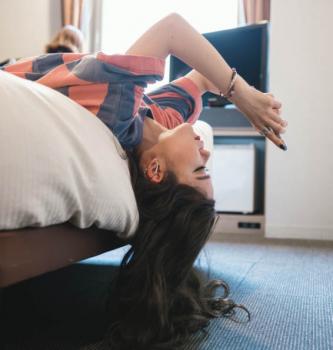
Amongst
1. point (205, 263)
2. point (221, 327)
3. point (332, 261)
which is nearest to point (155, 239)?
point (221, 327)

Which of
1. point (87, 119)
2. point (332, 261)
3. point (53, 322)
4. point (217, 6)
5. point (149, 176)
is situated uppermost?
point (217, 6)

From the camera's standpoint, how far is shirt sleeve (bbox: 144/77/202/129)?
1.23m

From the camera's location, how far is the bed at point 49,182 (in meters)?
0.49

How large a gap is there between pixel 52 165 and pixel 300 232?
2.06 m

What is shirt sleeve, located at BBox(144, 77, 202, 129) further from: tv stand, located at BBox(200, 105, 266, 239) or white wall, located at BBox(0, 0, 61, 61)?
white wall, located at BBox(0, 0, 61, 61)

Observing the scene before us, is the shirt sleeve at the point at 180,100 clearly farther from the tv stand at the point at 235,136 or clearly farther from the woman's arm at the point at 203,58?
the tv stand at the point at 235,136

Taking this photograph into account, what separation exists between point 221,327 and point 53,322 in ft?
1.11

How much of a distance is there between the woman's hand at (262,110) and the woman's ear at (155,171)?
1.10ft

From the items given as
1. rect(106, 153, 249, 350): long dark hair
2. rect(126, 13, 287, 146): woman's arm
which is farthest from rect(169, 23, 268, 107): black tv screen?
rect(106, 153, 249, 350): long dark hair

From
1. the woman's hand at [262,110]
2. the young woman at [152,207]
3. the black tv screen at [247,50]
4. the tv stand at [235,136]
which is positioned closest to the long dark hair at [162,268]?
the young woman at [152,207]

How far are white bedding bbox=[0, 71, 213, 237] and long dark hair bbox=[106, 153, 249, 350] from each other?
11 centimetres

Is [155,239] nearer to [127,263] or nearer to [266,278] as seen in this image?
[127,263]

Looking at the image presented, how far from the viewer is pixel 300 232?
2.35 m

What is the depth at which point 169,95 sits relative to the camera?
4.18 feet
